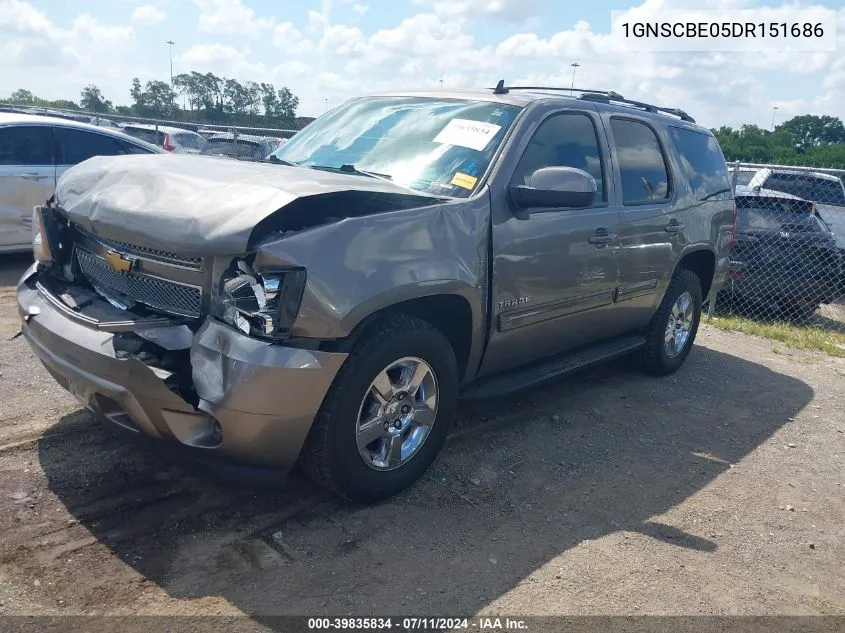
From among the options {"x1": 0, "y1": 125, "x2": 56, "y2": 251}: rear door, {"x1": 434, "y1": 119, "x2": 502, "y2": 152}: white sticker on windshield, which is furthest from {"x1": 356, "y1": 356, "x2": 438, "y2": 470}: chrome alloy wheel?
{"x1": 0, "y1": 125, "x2": 56, "y2": 251}: rear door

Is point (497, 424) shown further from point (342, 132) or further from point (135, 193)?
point (135, 193)

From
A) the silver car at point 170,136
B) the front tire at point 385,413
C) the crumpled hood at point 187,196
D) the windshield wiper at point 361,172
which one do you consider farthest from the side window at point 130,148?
the silver car at point 170,136

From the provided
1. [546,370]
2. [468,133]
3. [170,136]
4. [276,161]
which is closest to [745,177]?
[546,370]

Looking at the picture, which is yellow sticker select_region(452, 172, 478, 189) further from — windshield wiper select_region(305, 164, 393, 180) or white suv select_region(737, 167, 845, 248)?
white suv select_region(737, 167, 845, 248)

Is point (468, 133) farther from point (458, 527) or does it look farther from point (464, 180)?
point (458, 527)

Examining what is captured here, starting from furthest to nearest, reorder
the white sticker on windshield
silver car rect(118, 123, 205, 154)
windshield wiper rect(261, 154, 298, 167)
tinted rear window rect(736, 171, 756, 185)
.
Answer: silver car rect(118, 123, 205, 154) → tinted rear window rect(736, 171, 756, 185) → windshield wiper rect(261, 154, 298, 167) → the white sticker on windshield

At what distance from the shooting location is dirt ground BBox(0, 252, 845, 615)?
9.39ft

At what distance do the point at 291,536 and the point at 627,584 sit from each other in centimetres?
144

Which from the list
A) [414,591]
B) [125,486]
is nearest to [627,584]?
[414,591]

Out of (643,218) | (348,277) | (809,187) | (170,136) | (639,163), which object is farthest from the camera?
(170,136)

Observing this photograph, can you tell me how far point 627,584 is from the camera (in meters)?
3.12

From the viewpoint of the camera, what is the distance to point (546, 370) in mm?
4484

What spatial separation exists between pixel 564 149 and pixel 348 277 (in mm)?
1984

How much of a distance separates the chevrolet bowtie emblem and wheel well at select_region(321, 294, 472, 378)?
3.46 ft
